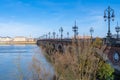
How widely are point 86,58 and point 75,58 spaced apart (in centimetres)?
81

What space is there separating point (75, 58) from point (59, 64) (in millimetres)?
1090

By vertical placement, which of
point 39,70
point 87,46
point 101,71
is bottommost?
point 101,71

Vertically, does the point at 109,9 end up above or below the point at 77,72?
above

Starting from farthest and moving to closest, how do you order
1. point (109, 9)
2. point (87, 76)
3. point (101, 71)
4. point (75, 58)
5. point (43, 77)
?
point (109, 9) < point (101, 71) < point (75, 58) < point (87, 76) < point (43, 77)

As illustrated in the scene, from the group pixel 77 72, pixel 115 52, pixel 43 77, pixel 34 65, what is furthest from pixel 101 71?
pixel 34 65

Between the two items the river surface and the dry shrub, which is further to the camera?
the dry shrub

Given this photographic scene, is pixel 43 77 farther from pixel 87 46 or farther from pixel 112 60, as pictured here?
pixel 112 60

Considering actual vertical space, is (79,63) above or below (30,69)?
above

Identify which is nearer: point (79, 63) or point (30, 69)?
point (30, 69)

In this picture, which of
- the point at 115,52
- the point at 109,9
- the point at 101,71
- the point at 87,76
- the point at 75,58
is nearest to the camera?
the point at 87,76

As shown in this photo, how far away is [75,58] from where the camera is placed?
15.5 m

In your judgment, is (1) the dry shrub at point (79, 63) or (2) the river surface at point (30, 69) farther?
(1) the dry shrub at point (79, 63)

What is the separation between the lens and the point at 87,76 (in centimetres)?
1401

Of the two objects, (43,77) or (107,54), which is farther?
(107,54)
